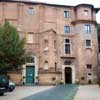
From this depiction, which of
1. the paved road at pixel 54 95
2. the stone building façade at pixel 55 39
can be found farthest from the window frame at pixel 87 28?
the paved road at pixel 54 95

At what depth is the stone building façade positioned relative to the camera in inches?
1724

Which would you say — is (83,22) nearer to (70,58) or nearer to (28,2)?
(70,58)

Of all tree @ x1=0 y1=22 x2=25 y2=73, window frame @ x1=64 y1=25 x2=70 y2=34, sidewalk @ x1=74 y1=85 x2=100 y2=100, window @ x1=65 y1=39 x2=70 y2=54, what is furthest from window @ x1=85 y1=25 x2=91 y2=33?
sidewalk @ x1=74 y1=85 x2=100 y2=100

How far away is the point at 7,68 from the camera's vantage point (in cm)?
3098

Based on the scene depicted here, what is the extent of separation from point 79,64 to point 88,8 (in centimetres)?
1001

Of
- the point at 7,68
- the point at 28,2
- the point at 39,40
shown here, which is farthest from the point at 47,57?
the point at 7,68

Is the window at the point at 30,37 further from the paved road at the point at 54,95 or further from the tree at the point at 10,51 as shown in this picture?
the paved road at the point at 54,95

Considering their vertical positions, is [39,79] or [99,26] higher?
[99,26]

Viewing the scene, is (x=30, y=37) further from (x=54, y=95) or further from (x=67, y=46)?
(x=54, y=95)

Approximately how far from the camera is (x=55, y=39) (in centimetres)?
4556

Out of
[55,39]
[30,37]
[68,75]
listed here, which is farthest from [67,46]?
[30,37]

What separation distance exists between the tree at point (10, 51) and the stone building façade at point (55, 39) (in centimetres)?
1038

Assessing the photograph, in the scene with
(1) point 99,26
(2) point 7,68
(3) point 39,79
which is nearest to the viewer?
(2) point 7,68

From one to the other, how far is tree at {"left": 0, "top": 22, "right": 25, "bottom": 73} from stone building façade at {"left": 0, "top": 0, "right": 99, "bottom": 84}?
10.4 metres
